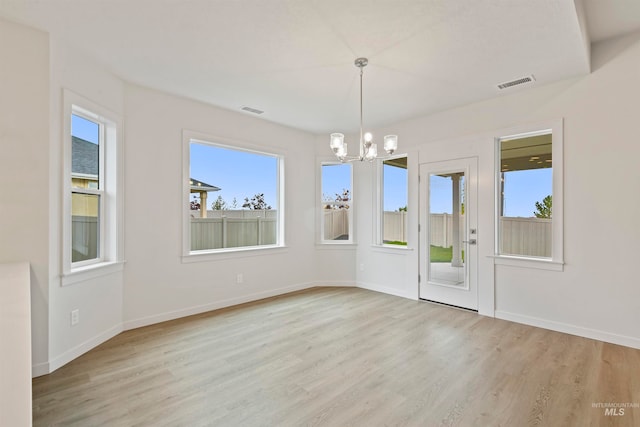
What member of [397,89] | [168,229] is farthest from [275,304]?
[397,89]

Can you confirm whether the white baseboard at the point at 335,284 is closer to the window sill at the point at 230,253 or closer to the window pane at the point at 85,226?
the window sill at the point at 230,253

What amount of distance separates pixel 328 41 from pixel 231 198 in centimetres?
284

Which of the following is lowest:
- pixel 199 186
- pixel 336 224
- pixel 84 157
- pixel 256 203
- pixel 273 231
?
pixel 273 231

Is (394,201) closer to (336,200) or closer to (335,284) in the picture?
(336,200)

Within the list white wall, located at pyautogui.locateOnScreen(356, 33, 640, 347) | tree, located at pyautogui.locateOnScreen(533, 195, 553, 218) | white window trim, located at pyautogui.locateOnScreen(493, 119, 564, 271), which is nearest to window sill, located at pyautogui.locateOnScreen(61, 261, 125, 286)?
white wall, located at pyautogui.locateOnScreen(356, 33, 640, 347)

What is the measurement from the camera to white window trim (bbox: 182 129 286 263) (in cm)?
416

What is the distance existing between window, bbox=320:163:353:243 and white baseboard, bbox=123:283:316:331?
1098 mm

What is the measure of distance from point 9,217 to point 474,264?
5.01 metres

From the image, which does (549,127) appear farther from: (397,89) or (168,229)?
(168,229)

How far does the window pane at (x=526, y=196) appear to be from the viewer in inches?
151

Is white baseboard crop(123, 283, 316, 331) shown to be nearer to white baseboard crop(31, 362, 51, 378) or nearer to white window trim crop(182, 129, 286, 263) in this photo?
white window trim crop(182, 129, 286, 263)

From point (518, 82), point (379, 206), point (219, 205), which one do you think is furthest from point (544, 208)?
point (219, 205)

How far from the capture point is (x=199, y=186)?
14.7 ft

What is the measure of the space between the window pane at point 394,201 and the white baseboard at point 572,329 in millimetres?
1816
